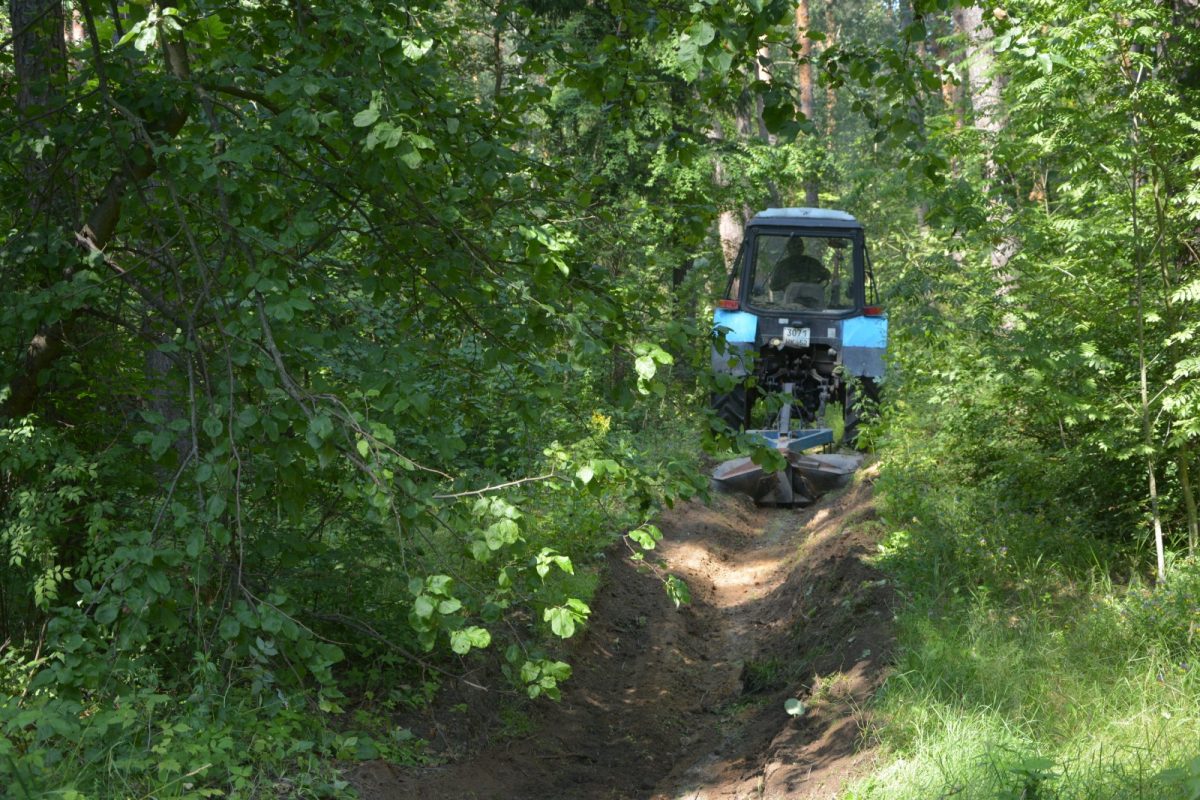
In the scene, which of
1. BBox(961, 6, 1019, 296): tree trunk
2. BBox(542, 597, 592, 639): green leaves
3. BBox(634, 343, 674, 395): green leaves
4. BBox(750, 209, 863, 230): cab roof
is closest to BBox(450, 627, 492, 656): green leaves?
BBox(542, 597, 592, 639): green leaves

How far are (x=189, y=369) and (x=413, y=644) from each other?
8.77 feet

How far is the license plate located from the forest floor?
12.0 feet

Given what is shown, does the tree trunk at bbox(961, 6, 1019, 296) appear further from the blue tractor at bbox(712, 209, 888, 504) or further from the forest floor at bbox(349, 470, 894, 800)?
the blue tractor at bbox(712, 209, 888, 504)

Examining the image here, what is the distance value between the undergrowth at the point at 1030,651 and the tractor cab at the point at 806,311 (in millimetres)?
5435

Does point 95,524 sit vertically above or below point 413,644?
above

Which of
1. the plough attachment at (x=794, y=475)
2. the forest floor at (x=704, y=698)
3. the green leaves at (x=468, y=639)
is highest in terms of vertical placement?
the green leaves at (x=468, y=639)

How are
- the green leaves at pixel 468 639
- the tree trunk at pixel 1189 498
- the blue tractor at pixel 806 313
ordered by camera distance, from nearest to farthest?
the green leaves at pixel 468 639, the tree trunk at pixel 1189 498, the blue tractor at pixel 806 313

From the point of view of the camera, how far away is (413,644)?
20.4 feet

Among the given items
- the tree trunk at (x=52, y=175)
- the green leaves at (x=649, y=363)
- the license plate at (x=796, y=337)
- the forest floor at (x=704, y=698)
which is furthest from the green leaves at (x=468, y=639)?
the license plate at (x=796, y=337)

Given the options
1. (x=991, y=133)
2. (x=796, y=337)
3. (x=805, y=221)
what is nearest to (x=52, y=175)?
(x=991, y=133)

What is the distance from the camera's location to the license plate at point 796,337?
1370 centimetres

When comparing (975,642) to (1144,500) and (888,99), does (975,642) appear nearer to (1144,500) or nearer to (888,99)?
(1144,500)

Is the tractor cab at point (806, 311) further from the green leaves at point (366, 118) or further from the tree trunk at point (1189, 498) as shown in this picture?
the green leaves at point (366, 118)

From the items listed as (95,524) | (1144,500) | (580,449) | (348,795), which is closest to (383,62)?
(580,449)
